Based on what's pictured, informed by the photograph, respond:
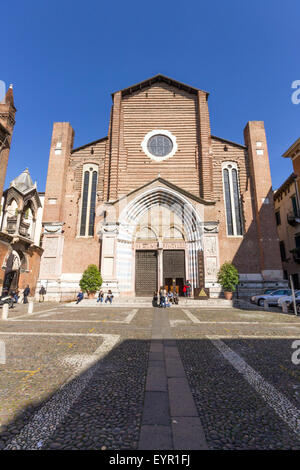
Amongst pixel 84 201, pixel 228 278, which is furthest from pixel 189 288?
pixel 84 201

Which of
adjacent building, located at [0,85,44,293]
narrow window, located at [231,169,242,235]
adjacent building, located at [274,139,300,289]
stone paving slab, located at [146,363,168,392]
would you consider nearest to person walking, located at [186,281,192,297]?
narrow window, located at [231,169,242,235]

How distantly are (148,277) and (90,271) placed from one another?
536cm

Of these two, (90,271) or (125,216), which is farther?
(125,216)

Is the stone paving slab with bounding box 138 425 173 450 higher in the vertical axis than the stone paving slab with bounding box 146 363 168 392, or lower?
higher

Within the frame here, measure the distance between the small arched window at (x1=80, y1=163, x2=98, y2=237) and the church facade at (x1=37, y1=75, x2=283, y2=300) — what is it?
0.31 ft

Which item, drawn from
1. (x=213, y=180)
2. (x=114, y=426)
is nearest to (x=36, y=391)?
(x=114, y=426)

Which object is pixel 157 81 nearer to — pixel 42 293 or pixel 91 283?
pixel 91 283

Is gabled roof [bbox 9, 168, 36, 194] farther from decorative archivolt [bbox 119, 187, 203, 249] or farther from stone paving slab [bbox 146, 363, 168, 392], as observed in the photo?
stone paving slab [bbox 146, 363, 168, 392]

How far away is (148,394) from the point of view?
2.73 metres

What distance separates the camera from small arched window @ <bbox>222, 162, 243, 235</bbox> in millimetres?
20750

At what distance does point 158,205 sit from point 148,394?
19.6 m

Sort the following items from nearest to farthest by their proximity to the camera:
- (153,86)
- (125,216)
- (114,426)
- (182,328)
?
1. (114,426)
2. (182,328)
3. (125,216)
4. (153,86)

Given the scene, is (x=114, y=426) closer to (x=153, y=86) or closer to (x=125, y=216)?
(x=125, y=216)

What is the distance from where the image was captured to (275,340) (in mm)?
5645
